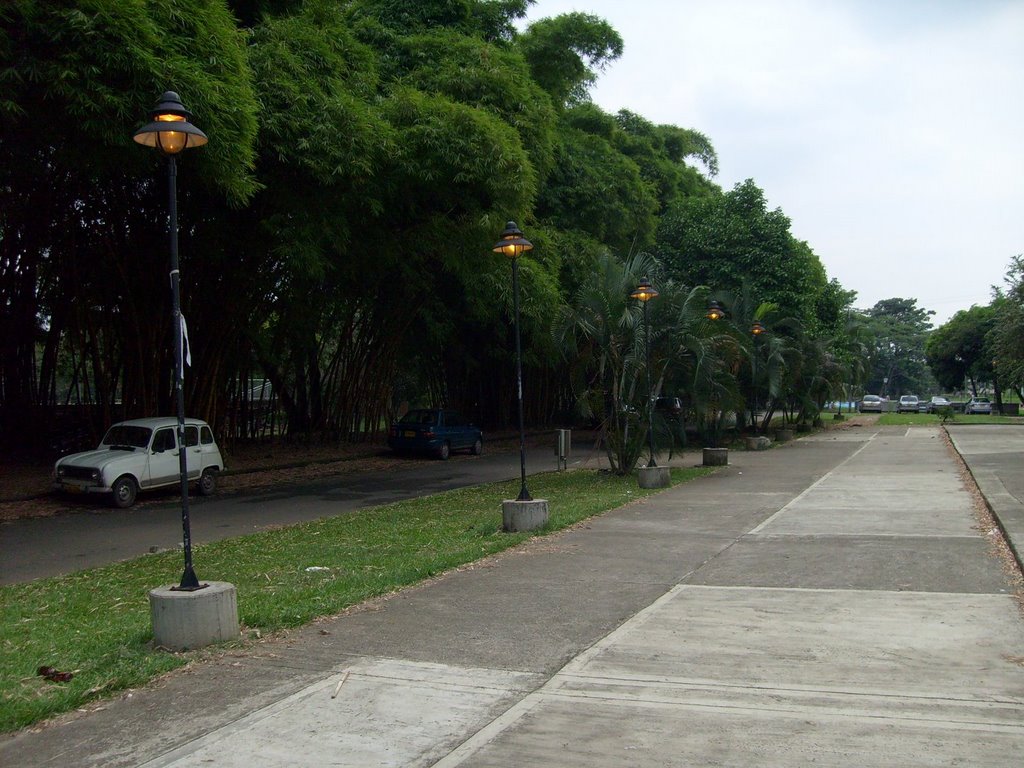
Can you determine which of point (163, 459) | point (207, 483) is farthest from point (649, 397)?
point (163, 459)

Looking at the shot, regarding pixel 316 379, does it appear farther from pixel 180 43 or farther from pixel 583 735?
pixel 583 735

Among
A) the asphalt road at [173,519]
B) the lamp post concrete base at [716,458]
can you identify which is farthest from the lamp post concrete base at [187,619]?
the lamp post concrete base at [716,458]

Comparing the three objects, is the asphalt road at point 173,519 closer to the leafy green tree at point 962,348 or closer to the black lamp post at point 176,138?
the black lamp post at point 176,138

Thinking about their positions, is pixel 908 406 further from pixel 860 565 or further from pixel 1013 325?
pixel 860 565

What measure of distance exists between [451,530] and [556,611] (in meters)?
4.86

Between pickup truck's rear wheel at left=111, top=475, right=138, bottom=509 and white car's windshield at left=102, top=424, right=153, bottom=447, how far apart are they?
29.5 inches

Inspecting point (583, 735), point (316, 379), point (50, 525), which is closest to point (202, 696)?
point (583, 735)

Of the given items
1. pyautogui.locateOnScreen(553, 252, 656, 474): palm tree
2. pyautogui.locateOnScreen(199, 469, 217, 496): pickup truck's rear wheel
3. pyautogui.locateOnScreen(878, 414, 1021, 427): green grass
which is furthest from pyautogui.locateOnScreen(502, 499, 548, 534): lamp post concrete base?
pyautogui.locateOnScreen(878, 414, 1021, 427): green grass

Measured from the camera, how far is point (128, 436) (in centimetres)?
1608

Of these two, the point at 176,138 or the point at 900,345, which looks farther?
the point at 900,345

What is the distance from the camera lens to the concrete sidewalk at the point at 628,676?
173 inches

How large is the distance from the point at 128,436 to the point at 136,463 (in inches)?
31.9

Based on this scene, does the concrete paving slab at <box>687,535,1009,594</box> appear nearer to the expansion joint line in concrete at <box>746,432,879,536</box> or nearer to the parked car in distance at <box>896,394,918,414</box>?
the expansion joint line in concrete at <box>746,432,879,536</box>

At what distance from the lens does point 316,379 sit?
27453 millimetres
